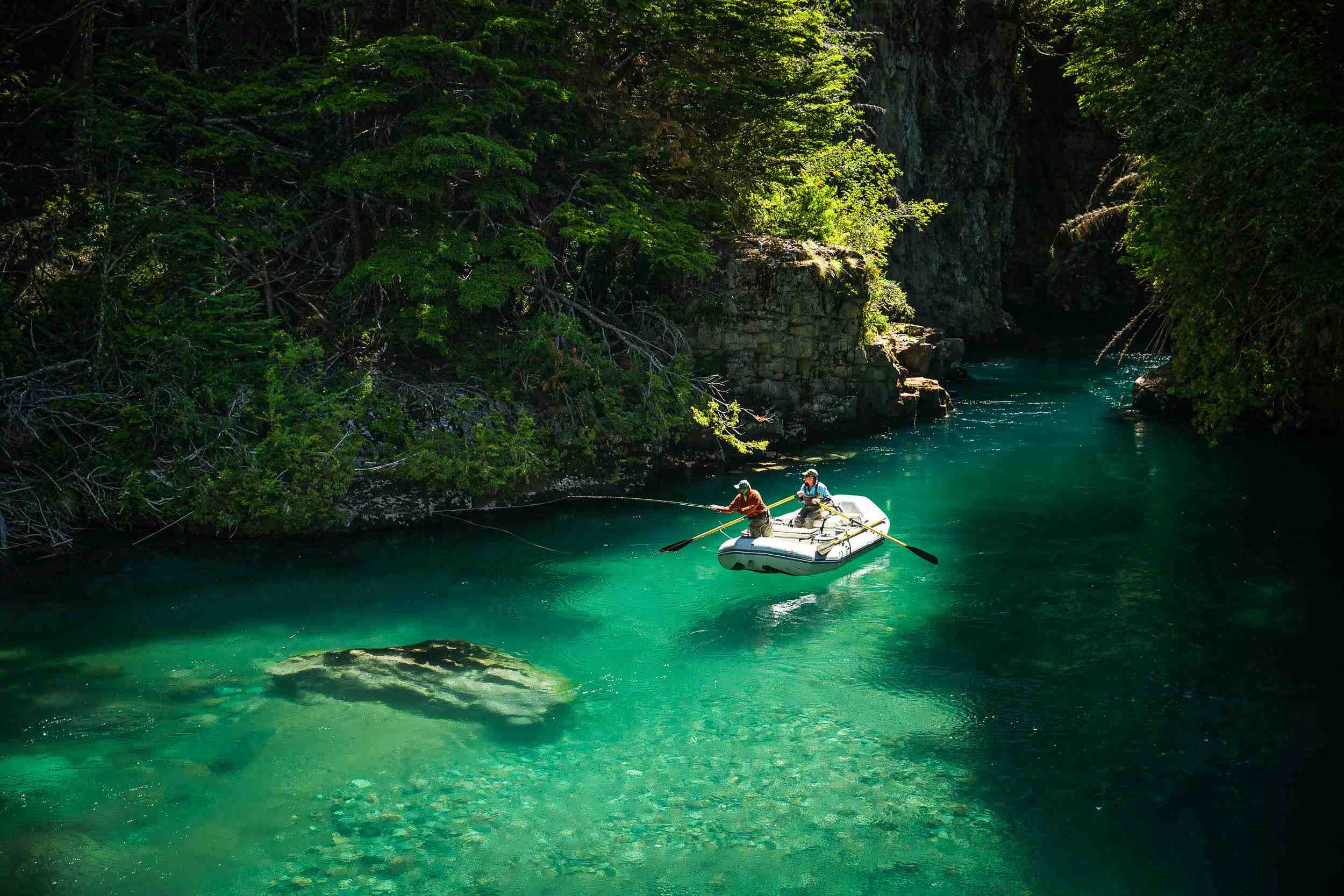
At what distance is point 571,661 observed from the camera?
10539 mm

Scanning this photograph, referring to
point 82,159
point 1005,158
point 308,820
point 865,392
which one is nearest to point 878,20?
point 1005,158

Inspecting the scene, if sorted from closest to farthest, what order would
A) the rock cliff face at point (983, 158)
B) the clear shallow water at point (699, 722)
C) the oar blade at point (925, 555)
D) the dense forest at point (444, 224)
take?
the clear shallow water at point (699, 722)
the dense forest at point (444, 224)
the oar blade at point (925, 555)
the rock cliff face at point (983, 158)

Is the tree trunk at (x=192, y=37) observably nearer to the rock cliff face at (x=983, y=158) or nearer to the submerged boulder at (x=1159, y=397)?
the rock cliff face at (x=983, y=158)

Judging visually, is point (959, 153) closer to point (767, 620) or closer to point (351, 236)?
point (351, 236)

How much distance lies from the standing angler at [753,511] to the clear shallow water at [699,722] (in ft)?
2.41

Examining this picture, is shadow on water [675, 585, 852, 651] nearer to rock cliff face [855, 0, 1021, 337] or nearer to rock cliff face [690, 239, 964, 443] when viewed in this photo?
rock cliff face [690, 239, 964, 443]

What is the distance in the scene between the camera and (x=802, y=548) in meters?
12.6

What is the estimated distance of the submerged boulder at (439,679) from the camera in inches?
366

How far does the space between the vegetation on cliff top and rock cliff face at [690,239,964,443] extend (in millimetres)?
983

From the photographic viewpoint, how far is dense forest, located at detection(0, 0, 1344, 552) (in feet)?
41.5

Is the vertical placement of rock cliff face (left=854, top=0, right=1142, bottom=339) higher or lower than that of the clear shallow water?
higher

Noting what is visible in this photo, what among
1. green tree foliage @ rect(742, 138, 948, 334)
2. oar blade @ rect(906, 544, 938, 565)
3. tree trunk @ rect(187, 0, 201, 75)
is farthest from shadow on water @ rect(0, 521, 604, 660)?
green tree foliage @ rect(742, 138, 948, 334)

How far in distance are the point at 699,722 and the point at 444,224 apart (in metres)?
10.1

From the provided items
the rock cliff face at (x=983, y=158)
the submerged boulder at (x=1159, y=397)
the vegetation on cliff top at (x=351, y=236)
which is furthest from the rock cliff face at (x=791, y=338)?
the rock cliff face at (x=983, y=158)
